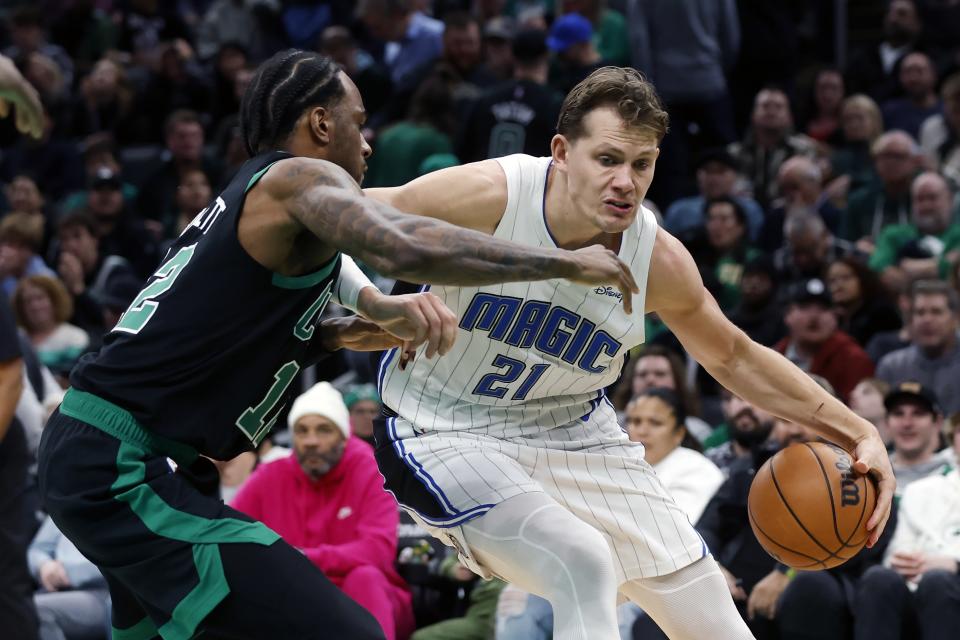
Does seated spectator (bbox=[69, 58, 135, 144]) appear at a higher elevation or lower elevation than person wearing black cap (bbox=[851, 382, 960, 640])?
lower

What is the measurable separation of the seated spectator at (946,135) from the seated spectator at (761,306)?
1.92 meters

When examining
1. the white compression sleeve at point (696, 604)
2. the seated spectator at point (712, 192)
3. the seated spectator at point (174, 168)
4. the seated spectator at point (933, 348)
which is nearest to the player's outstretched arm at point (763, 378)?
the white compression sleeve at point (696, 604)

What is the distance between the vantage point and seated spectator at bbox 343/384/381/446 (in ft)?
29.1

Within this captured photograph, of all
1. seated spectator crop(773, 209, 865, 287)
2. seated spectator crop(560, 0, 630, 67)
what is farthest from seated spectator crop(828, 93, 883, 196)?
seated spectator crop(560, 0, 630, 67)

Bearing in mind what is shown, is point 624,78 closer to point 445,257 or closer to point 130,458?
point 445,257

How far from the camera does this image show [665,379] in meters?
8.54

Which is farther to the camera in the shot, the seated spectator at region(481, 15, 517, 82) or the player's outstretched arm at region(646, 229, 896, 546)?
the seated spectator at region(481, 15, 517, 82)

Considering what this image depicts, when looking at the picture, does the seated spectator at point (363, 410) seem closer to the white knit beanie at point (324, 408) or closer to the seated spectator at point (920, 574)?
the white knit beanie at point (324, 408)

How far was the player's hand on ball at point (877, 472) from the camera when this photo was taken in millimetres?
4652

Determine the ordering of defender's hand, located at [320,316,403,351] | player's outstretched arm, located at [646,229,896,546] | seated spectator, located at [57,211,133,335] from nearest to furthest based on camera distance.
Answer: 1. defender's hand, located at [320,316,403,351]
2. player's outstretched arm, located at [646,229,896,546]
3. seated spectator, located at [57,211,133,335]

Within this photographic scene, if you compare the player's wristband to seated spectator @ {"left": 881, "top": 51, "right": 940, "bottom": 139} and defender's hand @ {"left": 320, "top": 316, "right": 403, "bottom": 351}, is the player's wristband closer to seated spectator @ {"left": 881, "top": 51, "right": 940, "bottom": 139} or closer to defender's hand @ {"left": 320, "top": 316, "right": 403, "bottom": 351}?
defender's hand @ {"left": 320, "top": 316, "right": 403, "bottom": 351}

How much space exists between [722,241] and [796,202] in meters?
0.77

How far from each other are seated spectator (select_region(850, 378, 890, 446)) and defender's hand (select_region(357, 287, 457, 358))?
4.79m

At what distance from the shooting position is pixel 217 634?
3.67 m
